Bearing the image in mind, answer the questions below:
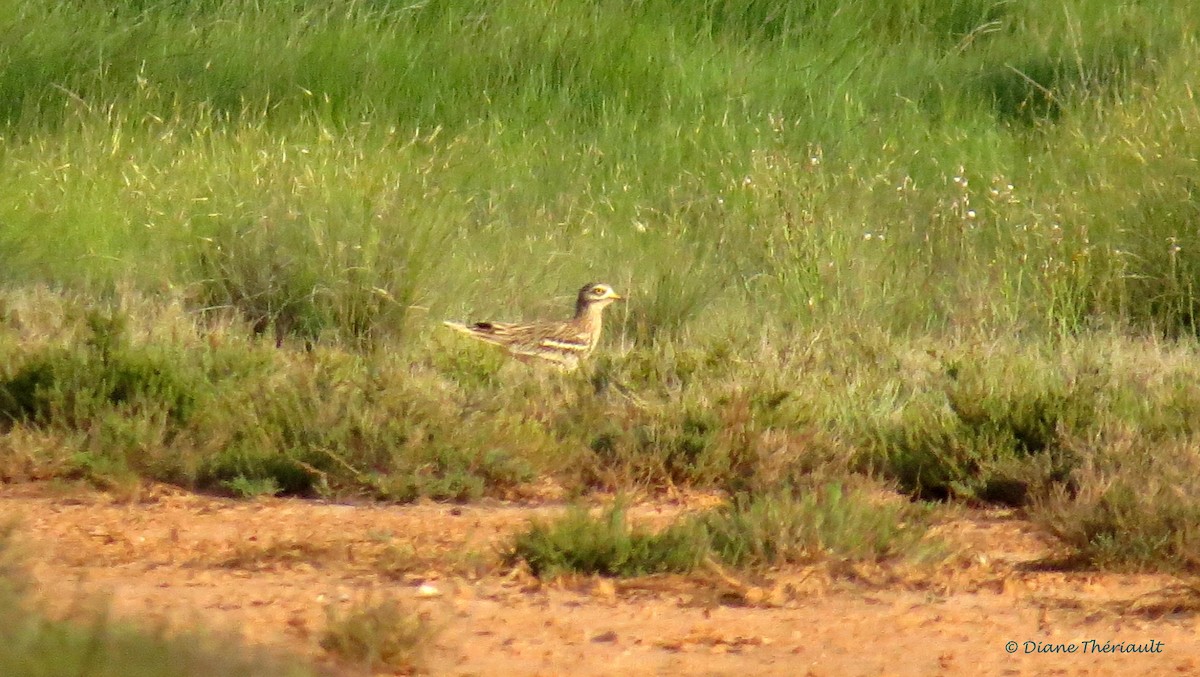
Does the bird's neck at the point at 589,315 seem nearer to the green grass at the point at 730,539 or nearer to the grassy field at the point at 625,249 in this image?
the grassy field at the point at 625,249

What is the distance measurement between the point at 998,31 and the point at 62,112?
9.13 meters

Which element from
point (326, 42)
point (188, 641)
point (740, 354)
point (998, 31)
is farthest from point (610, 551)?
point (998, 31)

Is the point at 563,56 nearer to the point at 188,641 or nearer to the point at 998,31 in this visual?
the point at 998,31

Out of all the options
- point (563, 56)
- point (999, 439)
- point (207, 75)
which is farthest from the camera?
point (563, 56)

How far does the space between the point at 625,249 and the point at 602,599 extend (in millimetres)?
6688

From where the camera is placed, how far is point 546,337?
9.09m

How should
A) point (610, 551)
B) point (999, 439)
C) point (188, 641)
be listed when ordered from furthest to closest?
point (999, 439) → point (610, 551) → point (188, 641)

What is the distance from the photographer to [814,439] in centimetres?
717

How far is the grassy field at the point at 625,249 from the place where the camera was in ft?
22.7

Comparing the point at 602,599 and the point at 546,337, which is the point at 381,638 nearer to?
the point at 602,599
